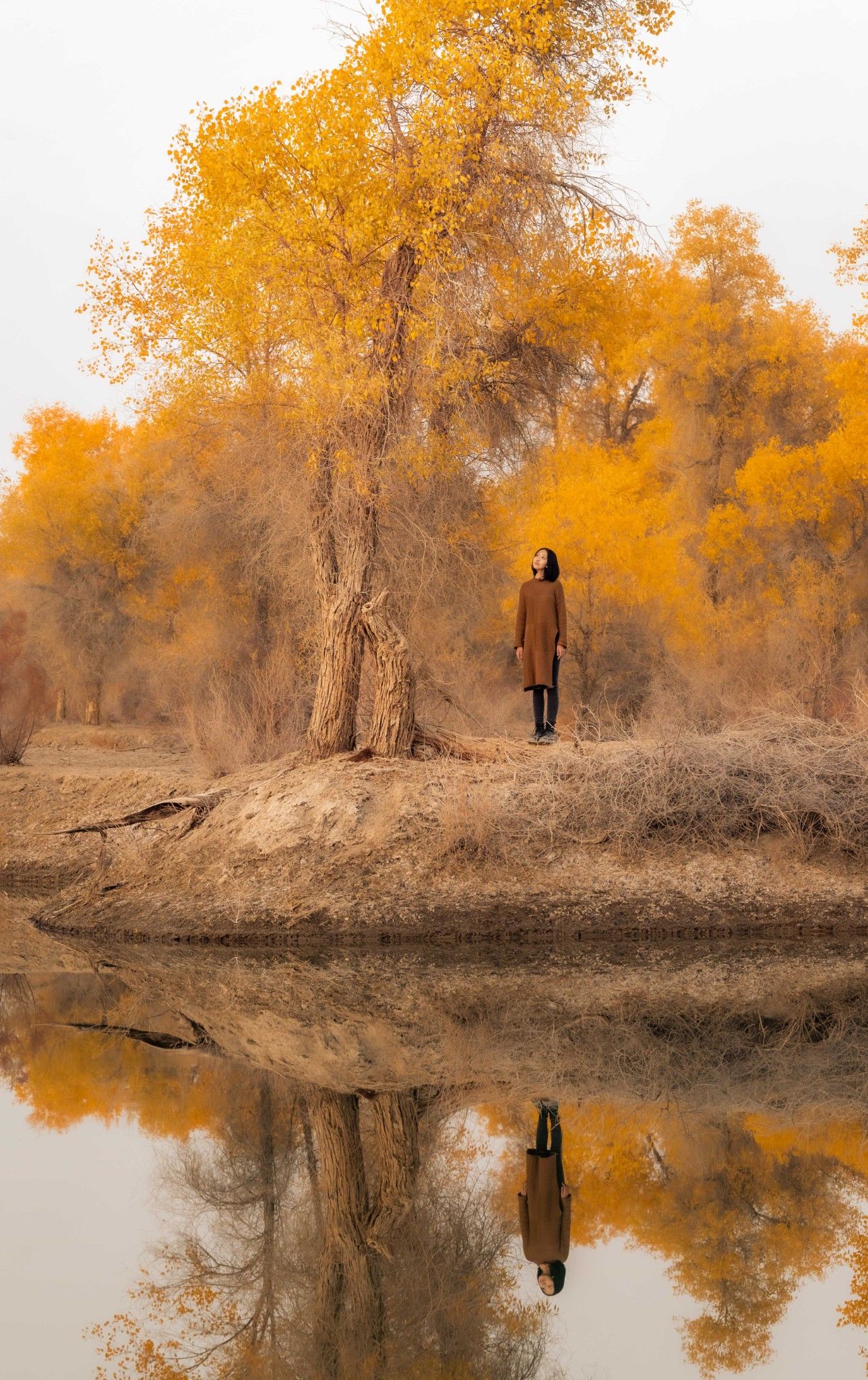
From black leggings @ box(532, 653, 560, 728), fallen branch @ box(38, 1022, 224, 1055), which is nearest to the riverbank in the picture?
black leggings @ box(532, 653, 560, 728)

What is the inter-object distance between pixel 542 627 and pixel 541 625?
23mm

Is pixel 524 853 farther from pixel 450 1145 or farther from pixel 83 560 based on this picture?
pixel 83 560

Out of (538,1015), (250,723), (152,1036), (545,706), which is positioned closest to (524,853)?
(545,706)

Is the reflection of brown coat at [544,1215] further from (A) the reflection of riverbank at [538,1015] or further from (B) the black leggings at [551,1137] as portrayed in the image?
(A) the reflection of riverbank at [538,1015]

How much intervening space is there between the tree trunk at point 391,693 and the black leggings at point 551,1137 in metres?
8.06

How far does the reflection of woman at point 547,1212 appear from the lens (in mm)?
4664

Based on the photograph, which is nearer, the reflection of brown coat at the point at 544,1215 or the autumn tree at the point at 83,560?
the reflection of brown coat at the point at 544,1215

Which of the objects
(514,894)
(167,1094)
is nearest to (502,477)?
(514,894)

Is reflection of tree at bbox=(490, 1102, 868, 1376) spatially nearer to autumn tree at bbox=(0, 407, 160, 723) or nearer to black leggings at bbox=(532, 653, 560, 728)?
black leggings at bbox=(532, 653, 560, 728)

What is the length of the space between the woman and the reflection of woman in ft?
28.6

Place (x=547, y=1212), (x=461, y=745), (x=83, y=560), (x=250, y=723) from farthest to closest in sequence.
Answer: (x=83, y=560), (x=250, y=723), (x=461, y=745), (x=547, y=1212)

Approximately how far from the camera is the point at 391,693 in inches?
567

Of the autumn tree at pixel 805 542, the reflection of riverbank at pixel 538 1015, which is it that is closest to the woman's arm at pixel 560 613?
the reflection of riverbank at pixel 538 1015

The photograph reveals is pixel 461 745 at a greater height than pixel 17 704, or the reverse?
pixel 17 704
